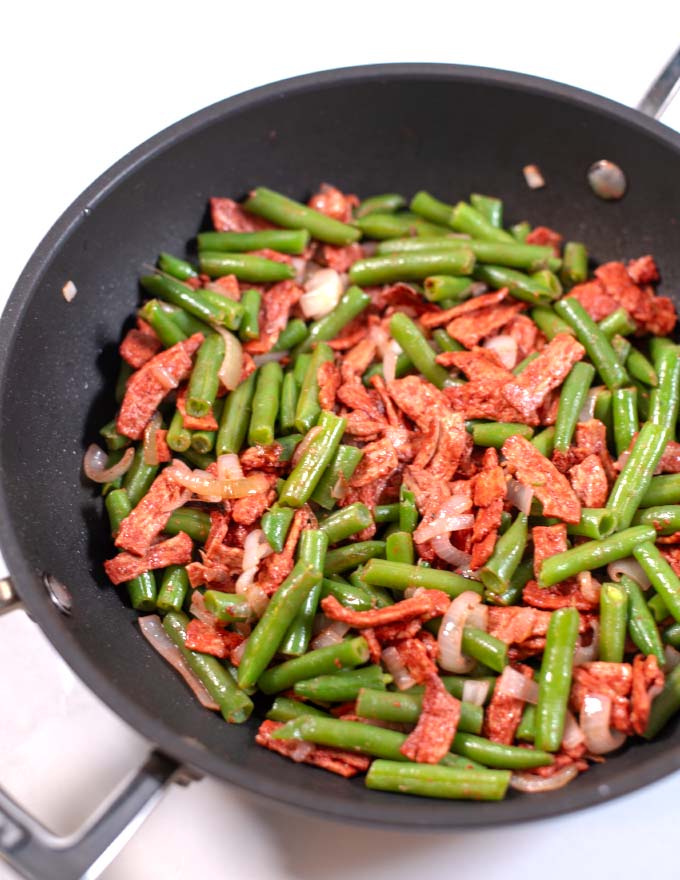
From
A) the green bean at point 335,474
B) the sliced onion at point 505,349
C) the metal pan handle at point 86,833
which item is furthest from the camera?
the sliced onion at point 505,349

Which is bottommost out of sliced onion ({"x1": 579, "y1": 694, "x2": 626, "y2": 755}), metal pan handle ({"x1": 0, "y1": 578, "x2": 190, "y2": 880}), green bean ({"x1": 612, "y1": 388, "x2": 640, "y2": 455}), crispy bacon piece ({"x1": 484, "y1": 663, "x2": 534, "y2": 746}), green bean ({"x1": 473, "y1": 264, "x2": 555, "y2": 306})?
metal pan handle ({"x1": 0, "y1": 578, "x2": 190, "y2": 880})

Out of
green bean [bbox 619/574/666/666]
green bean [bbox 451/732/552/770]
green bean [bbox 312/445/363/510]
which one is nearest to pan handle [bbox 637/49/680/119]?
green bean [bbox 312/445/363/510]

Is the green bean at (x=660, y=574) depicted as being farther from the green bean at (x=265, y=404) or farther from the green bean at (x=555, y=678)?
the green bean at (x=265, y=404)

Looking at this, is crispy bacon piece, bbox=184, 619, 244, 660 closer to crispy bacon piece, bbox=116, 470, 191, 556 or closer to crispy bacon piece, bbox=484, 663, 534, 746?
crispy bacon piece, bbox=116, 470, 191, 556

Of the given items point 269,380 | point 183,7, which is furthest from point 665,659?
point 183,7

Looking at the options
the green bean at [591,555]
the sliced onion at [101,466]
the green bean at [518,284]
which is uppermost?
the green bean at [518,284]

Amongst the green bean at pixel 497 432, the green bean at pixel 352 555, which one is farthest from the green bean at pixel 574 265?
the green bean at pixel 352 555
